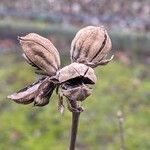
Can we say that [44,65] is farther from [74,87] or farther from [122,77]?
[122,77]

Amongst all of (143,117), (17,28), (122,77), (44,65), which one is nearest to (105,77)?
(122,77)

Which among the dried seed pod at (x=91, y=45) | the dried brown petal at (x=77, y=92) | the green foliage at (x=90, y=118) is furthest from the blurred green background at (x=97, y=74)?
the dried brown petal at (x=77, y=92)

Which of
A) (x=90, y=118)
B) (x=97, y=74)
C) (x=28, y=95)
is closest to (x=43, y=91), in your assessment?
(x=28, y=95)

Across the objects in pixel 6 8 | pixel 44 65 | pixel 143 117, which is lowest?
pixel 6 8

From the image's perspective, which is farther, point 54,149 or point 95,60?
point 54,149

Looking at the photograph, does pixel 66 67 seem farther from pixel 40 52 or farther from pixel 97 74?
pixel 97 74

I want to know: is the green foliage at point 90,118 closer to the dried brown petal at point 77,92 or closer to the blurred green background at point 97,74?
the blurred green background at point 97,74

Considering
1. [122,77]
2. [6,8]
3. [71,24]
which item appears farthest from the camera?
[6,8]
